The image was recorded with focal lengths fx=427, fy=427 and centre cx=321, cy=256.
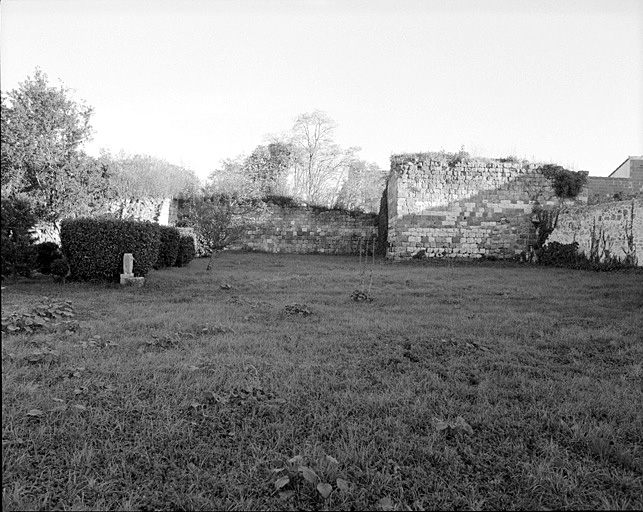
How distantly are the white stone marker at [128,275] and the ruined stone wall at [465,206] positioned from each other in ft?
33.7

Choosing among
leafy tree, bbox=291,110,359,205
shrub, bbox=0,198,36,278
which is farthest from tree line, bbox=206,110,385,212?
shrub, bbox=0,198,36,278

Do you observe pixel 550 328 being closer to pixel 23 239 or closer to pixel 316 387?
pixel 316 387

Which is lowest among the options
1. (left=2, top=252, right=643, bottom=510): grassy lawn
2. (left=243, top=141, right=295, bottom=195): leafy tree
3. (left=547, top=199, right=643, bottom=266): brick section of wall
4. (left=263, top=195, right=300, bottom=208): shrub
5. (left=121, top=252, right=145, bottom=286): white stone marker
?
(left=2, top=252, right=643, bottom=510): grassy lawn

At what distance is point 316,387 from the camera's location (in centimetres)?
318

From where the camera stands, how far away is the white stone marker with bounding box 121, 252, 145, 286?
8.44m

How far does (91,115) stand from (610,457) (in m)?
14.4

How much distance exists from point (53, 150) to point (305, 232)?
10.8 metres

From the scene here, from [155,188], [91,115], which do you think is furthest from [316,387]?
[155,188]

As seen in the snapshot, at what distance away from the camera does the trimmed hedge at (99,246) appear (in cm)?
840

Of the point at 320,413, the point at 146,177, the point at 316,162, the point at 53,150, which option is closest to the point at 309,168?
the point at 316,162

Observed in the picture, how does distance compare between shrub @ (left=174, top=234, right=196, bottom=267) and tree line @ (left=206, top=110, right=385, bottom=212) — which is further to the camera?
tree line @ (left=206, top=110, right=385, bottom=212)

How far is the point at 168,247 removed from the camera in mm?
12055

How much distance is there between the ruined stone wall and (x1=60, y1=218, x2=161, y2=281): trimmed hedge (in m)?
10.1

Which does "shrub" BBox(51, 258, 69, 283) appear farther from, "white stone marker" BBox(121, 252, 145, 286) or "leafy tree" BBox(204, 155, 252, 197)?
"leafy tree" BBox(204, 155, 252, 197)
